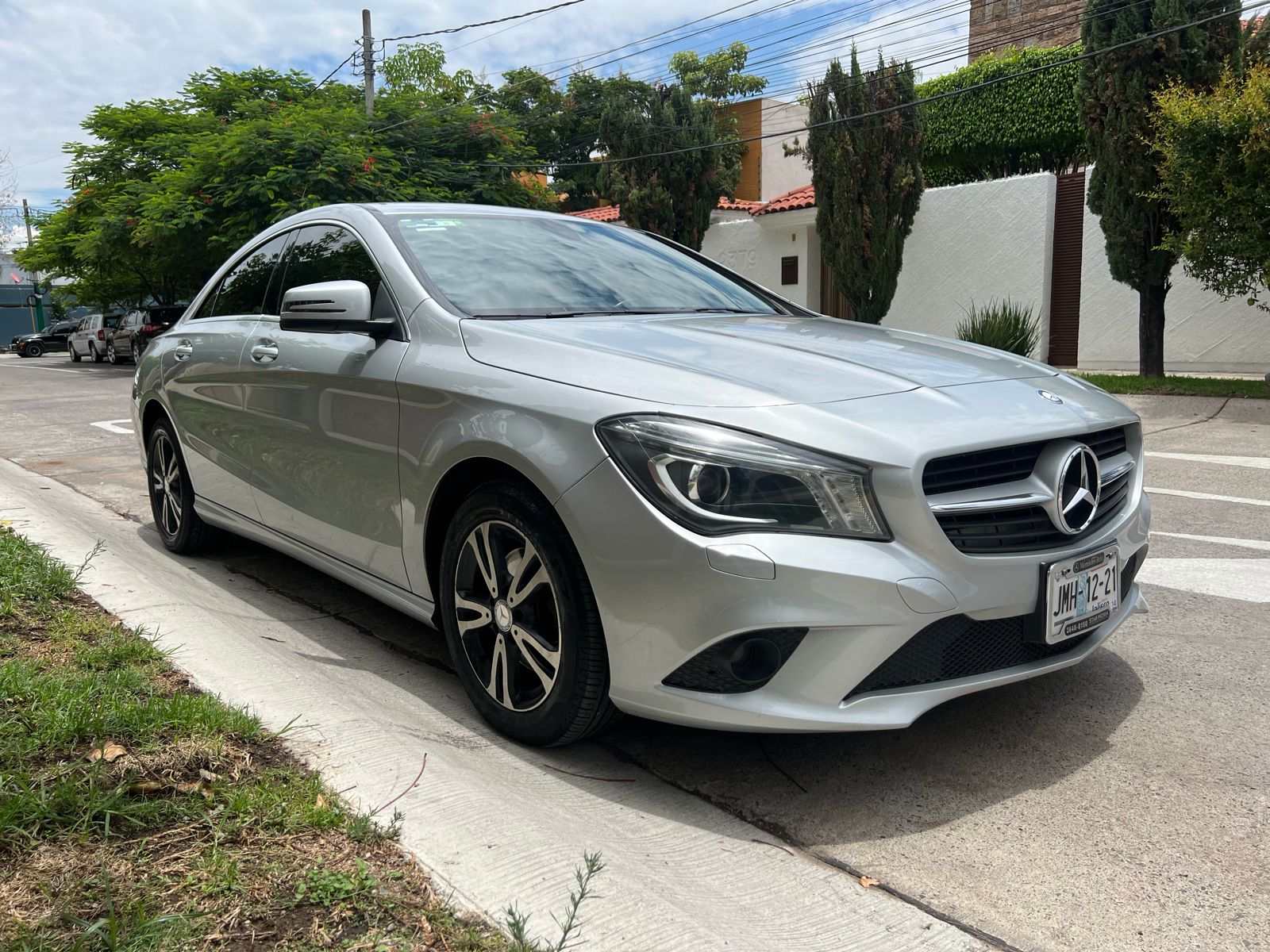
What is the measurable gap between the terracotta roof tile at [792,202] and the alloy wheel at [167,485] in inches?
694

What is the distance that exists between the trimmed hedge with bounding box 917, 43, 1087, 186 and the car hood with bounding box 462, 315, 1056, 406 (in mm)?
21973

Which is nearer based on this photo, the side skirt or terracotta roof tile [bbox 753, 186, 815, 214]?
the side skirt

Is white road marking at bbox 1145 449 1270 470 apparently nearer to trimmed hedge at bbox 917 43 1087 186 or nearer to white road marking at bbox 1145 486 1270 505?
white road marking at bbox 1145 486 1270 505

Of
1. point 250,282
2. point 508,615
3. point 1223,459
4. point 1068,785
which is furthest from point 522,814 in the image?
point 1223,459

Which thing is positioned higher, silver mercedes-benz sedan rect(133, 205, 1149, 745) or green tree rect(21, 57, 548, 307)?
green tree rect(21, 57, 548, 307)

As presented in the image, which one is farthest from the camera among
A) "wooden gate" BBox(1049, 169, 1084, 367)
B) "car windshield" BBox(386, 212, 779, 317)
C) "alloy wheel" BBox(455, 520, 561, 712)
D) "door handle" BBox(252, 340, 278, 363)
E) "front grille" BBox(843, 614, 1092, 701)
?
"wooden gate" BBox(1049, 169, 1084, 367)

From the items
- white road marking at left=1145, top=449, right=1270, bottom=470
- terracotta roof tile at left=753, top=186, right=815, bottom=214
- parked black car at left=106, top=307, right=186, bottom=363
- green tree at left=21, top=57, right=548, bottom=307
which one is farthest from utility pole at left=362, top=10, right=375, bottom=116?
white road marking at left=1145, top=449, right=1270, bottom=470

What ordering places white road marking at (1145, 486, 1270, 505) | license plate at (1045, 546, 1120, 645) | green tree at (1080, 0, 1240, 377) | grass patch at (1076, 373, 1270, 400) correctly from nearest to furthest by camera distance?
1. license plate at (1045, 546, 1120, 645)
2. white road marking at (1145, 486, 1270, 505)
3. grass patch at (1076, 373, 1270, 400)
4. green tree at (1080, 0, 1240, 377)

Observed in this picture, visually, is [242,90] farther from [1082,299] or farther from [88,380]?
[1082,299]

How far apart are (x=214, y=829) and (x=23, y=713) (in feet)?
2.62

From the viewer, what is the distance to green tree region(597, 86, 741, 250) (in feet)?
74.3

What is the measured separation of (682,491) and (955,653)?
778 mm

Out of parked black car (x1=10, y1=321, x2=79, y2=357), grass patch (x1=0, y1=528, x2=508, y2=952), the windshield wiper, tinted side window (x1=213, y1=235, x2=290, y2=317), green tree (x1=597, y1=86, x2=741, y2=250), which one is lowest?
parked black car (x1=10, y1=321, x2=79, y2=357)

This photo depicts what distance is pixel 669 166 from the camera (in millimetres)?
22625
